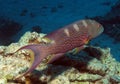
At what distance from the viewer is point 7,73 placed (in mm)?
3682

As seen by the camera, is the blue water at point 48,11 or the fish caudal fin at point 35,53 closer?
the fish caudal fin at point 35,53

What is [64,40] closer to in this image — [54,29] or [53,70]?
[53,70]

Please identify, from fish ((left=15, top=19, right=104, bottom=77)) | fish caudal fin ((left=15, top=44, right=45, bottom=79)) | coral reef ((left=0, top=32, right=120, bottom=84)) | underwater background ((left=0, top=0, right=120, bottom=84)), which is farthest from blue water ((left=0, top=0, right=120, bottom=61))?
fish caudal fin ((left=15, top=44, right=45, bottom=79))

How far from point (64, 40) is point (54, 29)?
1158 cm

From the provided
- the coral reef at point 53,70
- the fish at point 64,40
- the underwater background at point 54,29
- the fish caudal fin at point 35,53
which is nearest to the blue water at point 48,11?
the underwater background at point 54,29

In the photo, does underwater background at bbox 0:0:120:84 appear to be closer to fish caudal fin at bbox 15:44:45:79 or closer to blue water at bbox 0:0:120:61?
blue water at bbox 0:0:120:61

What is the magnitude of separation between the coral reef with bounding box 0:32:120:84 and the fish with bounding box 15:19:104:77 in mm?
534

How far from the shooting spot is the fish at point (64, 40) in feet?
10.1

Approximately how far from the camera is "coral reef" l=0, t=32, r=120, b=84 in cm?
364

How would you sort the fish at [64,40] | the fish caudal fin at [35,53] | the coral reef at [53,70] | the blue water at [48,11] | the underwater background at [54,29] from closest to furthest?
the fish caudal fin at [35,53]
the fish at [64,40]
the coral reef at [53,70]
the underwater background at [54,29]
the blue water at [48,11]

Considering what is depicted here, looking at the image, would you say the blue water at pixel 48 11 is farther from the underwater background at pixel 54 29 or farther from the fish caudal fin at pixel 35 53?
the fish caudal fin at pixel 35 53

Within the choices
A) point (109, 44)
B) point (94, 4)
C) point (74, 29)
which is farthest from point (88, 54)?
point (94, 4)

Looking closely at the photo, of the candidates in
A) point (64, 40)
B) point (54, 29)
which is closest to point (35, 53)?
point (64, 40)

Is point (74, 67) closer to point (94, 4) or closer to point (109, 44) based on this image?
point (109, 44)
